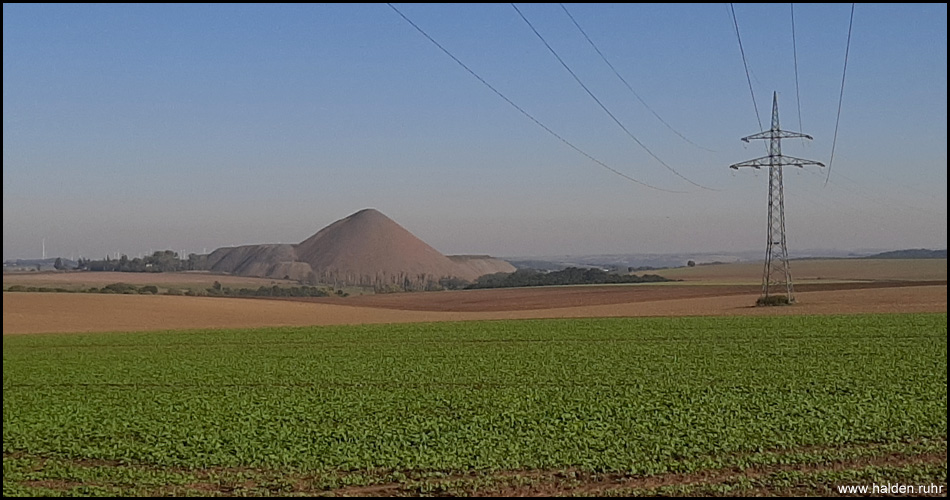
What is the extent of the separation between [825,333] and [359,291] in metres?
102

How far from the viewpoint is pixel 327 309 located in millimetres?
68312

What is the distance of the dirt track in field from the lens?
5219cm

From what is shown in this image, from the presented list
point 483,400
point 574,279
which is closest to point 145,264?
point 574,279

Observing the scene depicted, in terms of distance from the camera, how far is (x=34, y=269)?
136375mm

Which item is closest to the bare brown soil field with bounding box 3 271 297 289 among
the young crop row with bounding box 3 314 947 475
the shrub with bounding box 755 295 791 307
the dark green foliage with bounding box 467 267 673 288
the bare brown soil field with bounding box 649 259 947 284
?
the dark green foliage with bounding box 467 267 673 288

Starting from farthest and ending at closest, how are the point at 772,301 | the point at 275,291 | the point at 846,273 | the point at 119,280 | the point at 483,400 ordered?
the point at 275,291, the point at 119,280, the point at 846,273, the point at 772,301, the point at 483,400

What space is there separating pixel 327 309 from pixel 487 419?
52.1 meters

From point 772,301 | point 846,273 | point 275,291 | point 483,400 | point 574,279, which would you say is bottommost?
point 275,291

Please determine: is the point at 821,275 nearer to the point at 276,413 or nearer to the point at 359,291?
the point at 359,291

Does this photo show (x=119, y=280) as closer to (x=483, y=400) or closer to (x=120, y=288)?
(x=120, y=288)

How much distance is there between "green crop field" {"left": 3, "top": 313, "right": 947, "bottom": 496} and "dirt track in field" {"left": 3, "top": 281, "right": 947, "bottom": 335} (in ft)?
65.5

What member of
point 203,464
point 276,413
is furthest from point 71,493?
point 276,413

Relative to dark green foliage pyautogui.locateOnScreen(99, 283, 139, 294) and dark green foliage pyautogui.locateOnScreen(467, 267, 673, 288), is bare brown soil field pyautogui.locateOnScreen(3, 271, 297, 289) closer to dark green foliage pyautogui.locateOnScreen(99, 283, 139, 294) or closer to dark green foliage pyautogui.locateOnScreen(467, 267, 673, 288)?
dark green foliage pyautogui.locateOnScreen(99, 283, 139, 294)

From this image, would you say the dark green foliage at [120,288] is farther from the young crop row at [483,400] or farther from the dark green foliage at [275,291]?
the young crop row at [483,400]
